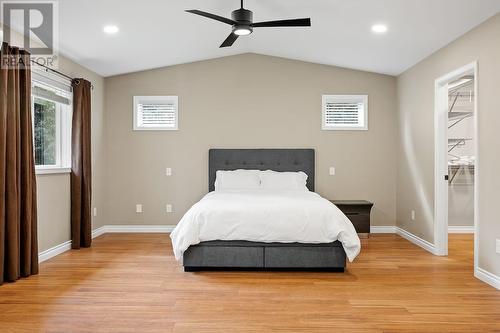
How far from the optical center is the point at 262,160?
6.30 m

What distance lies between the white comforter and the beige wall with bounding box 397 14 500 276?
1.25 meters

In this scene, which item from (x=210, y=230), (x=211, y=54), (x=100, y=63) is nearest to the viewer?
(x=210, y=230)

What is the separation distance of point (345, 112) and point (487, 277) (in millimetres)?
3365

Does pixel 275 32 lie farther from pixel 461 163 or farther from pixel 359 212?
pixel 461 163

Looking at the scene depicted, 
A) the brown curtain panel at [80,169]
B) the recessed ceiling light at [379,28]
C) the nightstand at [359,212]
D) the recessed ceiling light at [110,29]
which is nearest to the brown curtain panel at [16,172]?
the recessed ceiling light at [110,29]

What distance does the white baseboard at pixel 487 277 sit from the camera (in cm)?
361

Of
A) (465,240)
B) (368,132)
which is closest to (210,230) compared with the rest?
(368,132)

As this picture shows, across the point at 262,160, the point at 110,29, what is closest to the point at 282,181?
the point at 262,160

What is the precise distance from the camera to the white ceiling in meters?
3.88

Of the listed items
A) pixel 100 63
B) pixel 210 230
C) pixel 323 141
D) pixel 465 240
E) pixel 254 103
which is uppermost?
pixel 100 63

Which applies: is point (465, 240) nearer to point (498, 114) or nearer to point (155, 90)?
point (498, 114)

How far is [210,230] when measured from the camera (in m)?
4.03

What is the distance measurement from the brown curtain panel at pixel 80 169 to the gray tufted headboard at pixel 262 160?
6.01 feet

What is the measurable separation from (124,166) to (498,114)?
203 inches
